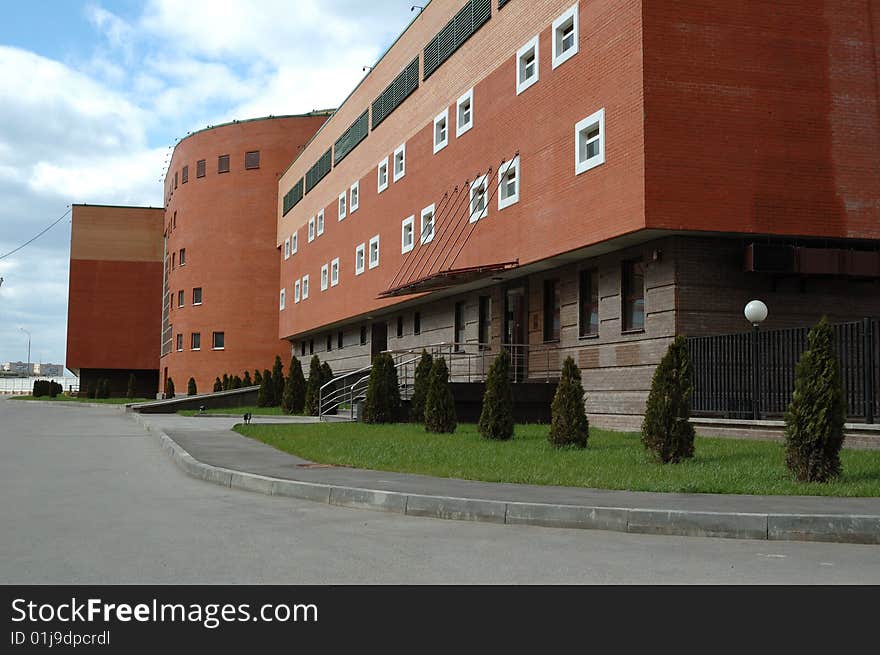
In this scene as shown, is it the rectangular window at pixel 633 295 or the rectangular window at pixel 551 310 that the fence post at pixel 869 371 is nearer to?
the rectangular window at pixel 633 295

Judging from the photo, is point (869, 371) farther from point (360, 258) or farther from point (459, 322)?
point (360, 258)

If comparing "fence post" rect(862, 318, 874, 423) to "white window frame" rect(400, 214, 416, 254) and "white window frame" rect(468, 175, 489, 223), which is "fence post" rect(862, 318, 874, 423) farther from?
"white window frame" rect(400, 214, 416, 254)

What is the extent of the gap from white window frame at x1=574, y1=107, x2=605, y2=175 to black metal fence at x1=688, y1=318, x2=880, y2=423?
14.5ft

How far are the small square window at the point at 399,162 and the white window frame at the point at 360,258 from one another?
425 cm

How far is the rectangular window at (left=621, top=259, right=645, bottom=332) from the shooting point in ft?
64.8

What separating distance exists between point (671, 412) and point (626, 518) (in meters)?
4.65

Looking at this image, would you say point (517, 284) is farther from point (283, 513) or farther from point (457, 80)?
point (283, 513)

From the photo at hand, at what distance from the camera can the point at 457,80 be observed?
28172 millimetres

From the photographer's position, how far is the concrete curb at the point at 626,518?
810 centimetres

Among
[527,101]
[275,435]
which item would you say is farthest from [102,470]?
[527,101]

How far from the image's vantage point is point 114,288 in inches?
3140

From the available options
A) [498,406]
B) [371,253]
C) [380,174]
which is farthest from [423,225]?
[498,406]

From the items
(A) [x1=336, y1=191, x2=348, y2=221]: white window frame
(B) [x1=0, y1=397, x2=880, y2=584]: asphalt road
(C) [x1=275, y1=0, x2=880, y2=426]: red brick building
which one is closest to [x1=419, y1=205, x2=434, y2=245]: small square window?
(C) [x1=275, y1=0, x2=880, y2=426]: red brick building

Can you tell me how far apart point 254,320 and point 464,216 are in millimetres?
34881
